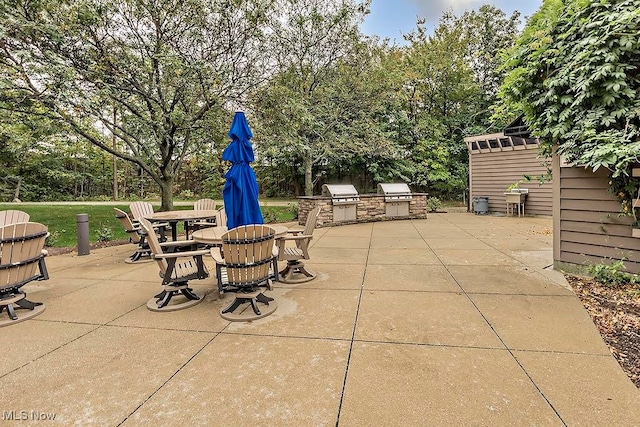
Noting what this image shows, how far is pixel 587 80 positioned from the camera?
3.32 metres

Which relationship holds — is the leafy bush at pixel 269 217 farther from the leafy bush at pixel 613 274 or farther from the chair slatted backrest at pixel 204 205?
the leafy bush at pixel 613 274

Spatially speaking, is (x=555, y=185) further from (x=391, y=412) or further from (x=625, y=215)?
(x=391, y=412)

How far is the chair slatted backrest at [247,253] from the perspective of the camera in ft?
9.20

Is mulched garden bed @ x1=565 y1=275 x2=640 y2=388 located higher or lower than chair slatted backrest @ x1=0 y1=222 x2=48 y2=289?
lower

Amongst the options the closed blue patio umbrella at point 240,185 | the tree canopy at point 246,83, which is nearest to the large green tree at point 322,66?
the tree canopy at point 246,83

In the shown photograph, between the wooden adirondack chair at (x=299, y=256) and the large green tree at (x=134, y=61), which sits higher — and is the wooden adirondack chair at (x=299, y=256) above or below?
below

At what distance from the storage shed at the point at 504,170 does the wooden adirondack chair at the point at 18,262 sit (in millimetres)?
11789

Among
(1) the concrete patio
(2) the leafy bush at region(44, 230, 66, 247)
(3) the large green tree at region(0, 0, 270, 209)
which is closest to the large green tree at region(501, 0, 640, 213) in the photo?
(1) the concrete patio

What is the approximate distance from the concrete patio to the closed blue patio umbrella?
0.95m

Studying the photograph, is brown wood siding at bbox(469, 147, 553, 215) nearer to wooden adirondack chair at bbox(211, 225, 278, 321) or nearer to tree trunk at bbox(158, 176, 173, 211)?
wooden adirondack chair at bbox(211, 225, 278, 321)

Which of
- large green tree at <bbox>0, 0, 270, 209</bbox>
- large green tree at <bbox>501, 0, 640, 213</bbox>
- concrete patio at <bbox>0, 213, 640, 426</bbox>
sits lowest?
concrete patio at <bbox>0, 213, 640, 426</bbox>

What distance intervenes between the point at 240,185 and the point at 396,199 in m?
7.99

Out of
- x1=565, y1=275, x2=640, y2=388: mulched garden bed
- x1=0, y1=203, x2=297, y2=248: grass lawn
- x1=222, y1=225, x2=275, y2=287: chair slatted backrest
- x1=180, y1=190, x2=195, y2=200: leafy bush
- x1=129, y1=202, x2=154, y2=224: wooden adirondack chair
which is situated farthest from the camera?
x1=180, y1=190, x2=195, y2=200: leafy bush

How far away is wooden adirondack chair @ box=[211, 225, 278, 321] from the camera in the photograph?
9.25ft
